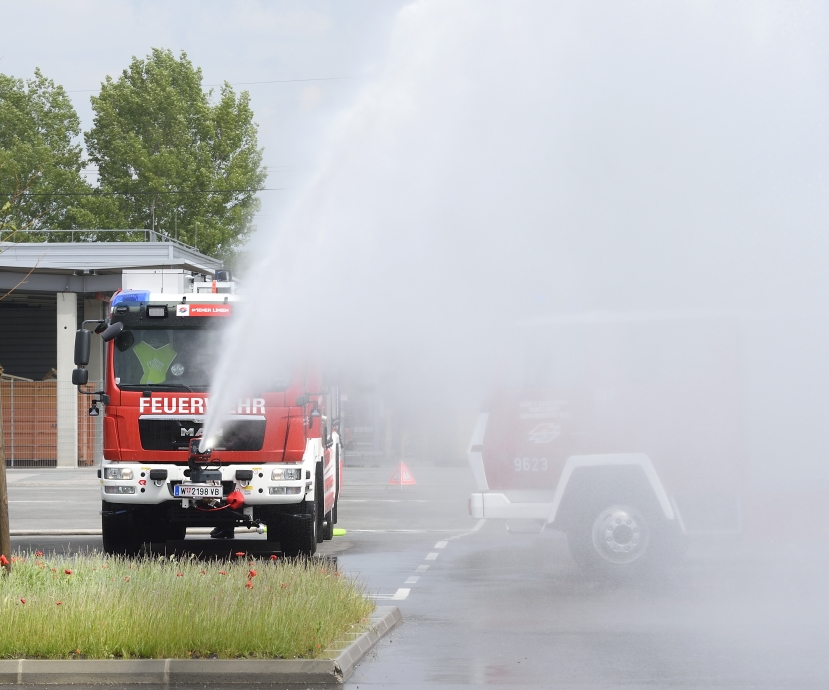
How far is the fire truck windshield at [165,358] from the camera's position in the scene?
532 inches

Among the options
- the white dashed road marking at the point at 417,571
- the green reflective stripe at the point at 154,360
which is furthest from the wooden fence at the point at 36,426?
the green reflective stripe at the point at 154,360

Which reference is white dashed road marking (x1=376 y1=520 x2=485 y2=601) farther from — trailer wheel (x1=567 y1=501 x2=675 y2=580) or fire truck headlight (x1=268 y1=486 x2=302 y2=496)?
trailer wheel (x1=567 y1=501 x2=675 y2=580)

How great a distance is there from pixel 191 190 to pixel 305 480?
40.3 metres

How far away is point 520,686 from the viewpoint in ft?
26.0

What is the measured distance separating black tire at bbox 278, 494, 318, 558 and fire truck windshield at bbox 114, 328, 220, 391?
1.68 metres

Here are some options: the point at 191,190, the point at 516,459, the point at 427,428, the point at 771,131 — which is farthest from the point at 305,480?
the point at 191,190

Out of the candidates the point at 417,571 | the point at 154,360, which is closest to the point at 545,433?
the point at 417,571

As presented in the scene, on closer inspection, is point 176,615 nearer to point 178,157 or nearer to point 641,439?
point 641,439

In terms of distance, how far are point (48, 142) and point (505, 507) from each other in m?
44.7

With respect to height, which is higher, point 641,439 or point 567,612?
point 641,439

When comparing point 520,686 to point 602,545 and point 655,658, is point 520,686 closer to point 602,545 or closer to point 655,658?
point 655,658

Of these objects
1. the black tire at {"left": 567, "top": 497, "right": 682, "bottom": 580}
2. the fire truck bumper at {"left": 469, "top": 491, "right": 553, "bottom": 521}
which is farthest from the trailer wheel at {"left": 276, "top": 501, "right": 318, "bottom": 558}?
the black tire at {"left": 567, "top": 497, "right": 682, "bottom": 580}

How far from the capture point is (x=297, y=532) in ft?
45.1

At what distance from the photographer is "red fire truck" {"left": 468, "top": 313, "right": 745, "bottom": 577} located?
41.3 ft
